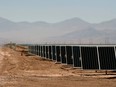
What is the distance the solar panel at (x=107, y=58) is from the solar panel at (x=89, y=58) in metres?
0.44

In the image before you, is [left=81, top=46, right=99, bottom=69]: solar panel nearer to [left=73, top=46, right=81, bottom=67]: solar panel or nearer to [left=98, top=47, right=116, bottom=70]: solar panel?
[left=98, top=47, right=116, bottom=70]: solar panel

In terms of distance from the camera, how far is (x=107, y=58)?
27938mm

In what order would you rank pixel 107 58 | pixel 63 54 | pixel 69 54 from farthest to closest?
pixel 63 54
pixel 69 54
pixel 107 58

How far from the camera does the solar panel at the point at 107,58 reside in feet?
90.6

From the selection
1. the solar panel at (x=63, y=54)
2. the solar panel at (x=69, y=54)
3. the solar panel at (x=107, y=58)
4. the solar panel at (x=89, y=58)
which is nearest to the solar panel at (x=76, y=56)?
the solar panel at (x=89, y=58)

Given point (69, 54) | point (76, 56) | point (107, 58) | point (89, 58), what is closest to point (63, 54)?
point (69, 54)

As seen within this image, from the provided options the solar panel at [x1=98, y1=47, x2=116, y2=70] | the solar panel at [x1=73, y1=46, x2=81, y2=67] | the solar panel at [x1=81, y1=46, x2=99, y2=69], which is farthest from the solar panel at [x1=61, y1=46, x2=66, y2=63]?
the solar panel at [x1=98, y1=47, x2=116, y2=70]

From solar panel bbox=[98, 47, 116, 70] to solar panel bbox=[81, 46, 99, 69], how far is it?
1.43 feet

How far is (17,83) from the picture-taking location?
23266 millimetres

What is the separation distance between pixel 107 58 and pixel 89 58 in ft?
5.22

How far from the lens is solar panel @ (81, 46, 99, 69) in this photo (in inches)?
1098

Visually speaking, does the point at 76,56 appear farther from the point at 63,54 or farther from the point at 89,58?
the point at 63,54

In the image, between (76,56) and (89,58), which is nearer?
(89,58)

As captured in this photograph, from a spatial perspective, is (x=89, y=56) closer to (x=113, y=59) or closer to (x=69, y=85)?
(x=113, y=59)
